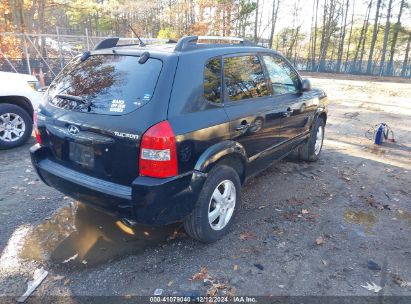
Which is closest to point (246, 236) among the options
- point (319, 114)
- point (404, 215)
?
point (404, 215)

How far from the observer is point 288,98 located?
4.30 meters

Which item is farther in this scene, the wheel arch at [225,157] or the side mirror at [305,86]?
the side mirror at [305,86]

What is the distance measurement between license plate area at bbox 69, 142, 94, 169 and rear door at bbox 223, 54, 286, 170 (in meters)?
1.32

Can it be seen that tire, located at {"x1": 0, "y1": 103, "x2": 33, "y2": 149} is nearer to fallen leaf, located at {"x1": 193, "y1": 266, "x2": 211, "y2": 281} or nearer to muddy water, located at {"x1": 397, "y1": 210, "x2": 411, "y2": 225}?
fallen leaf, located at {"x1": 193, "y1": 266, "x2": 211, "y2": 281}

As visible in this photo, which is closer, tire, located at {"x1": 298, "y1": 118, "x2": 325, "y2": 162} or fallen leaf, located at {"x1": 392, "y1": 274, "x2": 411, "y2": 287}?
fallen leaf, located at {"x1": 392, "y1": 274, "x2": 411, "y2": 287}

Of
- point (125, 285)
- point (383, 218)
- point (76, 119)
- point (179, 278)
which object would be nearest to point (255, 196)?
point (383, 218)

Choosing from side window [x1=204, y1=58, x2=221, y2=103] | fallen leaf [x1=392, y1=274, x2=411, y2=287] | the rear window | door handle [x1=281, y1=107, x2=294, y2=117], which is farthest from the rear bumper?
fallen leaf [x1=392, y1=274, x2=411, y2=287]

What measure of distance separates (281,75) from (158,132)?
2.44 m

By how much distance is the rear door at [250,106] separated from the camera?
→ 3297mm

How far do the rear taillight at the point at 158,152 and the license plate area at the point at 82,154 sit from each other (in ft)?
1.74

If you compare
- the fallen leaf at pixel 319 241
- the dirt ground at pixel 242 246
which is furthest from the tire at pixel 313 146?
the fallen leaf at pixel 319 241

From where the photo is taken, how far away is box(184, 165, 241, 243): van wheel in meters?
3.02

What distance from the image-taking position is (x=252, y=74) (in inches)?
148

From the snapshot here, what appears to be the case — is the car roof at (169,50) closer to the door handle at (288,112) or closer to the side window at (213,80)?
the side window at (213,80)
